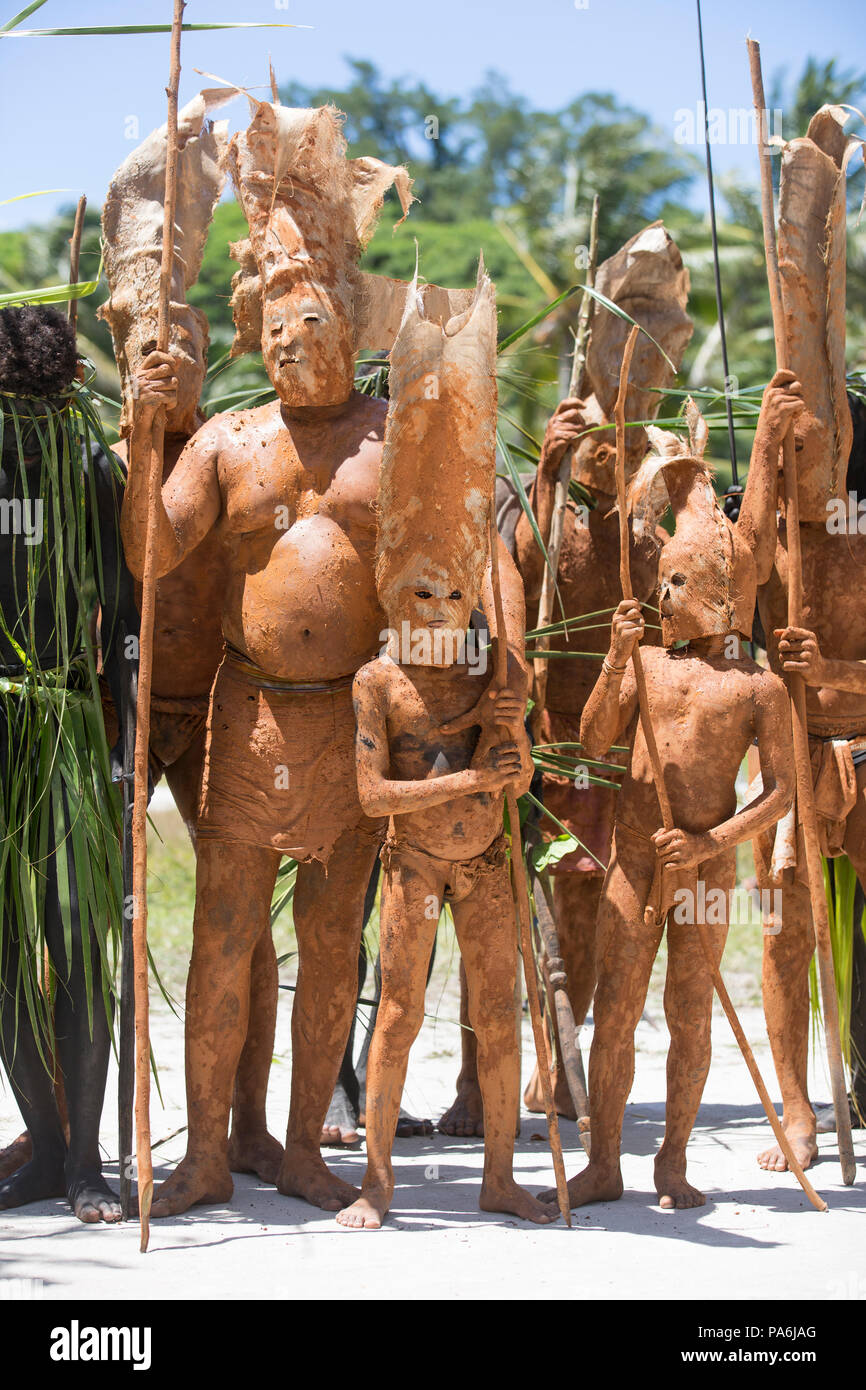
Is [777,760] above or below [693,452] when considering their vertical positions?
below

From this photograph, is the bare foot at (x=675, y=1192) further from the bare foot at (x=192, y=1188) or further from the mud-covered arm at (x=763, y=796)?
the bare foot at (x=192, y=1188)

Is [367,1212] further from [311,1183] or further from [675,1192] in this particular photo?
[675,1192]

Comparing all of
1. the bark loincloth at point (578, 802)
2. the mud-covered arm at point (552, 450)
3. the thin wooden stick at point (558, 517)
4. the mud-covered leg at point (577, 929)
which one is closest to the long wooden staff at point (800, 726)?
the thin wooden stick at point (558, 517)

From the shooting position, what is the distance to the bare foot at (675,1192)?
3.88 metres

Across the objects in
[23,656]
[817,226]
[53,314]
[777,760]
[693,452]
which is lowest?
[777,760]

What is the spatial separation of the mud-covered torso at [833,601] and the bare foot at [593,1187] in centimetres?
153

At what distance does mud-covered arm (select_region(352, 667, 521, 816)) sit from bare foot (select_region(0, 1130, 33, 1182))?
162cm

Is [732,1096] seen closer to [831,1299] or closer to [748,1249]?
[748,1249]

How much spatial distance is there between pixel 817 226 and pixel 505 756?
198cm

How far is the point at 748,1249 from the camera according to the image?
347 centimetres
